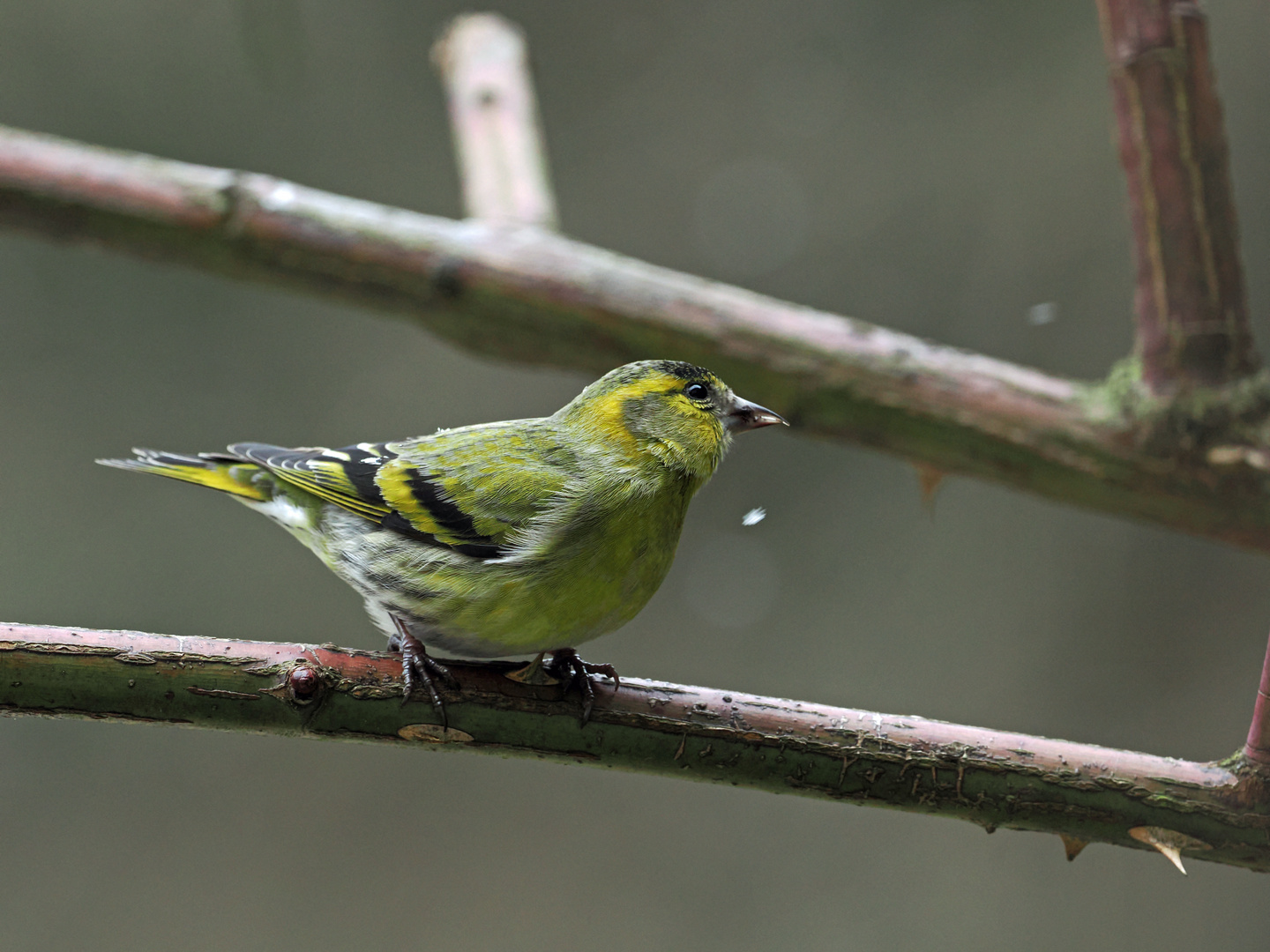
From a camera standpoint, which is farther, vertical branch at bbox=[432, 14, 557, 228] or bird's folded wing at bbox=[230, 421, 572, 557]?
vertical branch at bbox=[432, 14, 557, 228]

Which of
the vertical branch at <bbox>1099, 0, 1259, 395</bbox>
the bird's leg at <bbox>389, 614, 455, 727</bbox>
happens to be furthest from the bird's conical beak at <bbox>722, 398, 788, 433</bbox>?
the vertical branch at <bbox>1099, 0, 1259, 395</bbox>

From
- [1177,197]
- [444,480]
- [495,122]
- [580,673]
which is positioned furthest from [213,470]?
[1177,197]

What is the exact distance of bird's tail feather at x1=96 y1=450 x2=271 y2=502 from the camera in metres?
2.07

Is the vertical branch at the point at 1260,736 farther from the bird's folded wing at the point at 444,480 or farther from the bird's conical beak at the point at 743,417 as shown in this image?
the bird's folded wing at the point at 444,480

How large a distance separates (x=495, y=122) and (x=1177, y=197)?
2092mm

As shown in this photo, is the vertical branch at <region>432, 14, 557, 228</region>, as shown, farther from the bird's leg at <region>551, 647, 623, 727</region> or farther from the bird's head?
the bird's leg at <region>551, 647, 623, 727</region>

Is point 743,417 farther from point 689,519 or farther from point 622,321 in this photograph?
point 689,519

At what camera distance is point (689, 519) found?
497 cm

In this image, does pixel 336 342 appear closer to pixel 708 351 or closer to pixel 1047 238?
pixel 708 351

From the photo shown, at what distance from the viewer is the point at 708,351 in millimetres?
2793

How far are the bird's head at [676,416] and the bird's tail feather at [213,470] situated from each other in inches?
32.1

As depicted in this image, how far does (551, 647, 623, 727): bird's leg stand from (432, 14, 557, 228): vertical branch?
1636 mm

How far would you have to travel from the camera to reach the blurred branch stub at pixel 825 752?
1629mm

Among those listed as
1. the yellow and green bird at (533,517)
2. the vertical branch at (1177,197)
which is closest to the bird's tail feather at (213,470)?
the yellow and green bird at (533,517)
